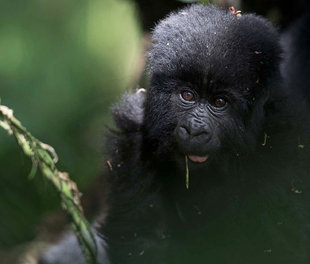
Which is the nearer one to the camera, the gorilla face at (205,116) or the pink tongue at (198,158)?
the gorilla face at (205,116)

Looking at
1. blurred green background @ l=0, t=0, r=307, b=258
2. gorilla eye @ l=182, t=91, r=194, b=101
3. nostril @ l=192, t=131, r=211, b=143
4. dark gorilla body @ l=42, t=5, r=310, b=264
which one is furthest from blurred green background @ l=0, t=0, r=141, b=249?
nostril @ l=192, t=131, r=211, b=143

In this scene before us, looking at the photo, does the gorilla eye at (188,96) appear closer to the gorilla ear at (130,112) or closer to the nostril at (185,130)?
the nostril at (185,130)

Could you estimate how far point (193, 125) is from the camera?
3086mm

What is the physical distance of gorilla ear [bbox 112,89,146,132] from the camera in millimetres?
3834

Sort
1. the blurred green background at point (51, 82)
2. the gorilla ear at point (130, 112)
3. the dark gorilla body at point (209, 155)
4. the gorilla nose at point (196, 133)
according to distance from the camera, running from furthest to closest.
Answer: the gorilla ear at point (130, 112)
the dark gorilla body at point (209, 155)
the gorilla nose at point (196, 133)
the blurred green background at point (51, 82)

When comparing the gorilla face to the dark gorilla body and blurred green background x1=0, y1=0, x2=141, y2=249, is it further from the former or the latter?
blurred green background x1=0, y1=0, x2=141, y2=249

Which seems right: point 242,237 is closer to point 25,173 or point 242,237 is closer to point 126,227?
point 126,227

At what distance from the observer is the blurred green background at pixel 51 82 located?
7.29 feet

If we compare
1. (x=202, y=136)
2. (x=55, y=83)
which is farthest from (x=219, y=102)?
(x=55, y=83)

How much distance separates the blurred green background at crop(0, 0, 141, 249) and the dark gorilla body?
0.29m

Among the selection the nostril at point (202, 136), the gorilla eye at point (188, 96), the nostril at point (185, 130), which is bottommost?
the nostril at point (202, 136)

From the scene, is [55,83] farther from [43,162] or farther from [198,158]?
[198,158]

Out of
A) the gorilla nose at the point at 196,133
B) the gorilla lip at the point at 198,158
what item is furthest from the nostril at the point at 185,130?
the gorilla lip at the point at 198,158

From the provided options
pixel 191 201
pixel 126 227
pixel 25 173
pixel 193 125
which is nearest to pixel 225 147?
pixel 193 125
